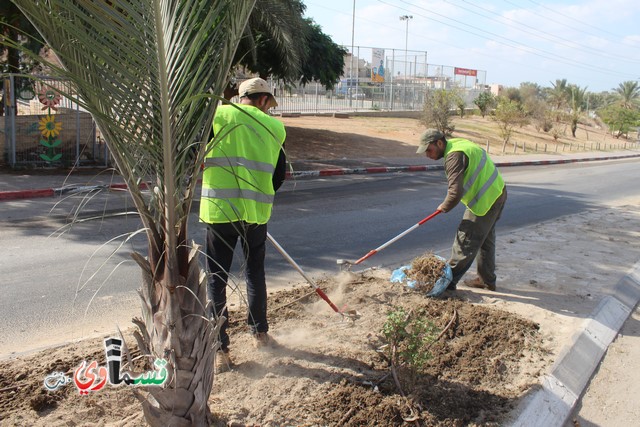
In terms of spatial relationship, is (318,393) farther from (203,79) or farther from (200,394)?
(203,79)

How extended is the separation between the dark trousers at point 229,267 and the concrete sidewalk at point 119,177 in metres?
0.72

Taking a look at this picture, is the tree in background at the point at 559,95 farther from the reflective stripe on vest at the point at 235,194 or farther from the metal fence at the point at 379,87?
the reflective stripe on vest at the point at 235,194

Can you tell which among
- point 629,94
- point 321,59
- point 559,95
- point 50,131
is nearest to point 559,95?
point 559,95

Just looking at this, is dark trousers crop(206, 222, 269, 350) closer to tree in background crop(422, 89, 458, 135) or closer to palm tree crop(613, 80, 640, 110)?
tree in background crop(422, 89, 458, 135)

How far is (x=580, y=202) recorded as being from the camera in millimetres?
13305

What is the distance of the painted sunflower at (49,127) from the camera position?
504 inches

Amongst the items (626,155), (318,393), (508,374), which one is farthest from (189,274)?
(626,155)

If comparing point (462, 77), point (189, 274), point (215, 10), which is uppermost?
point (462, 77)

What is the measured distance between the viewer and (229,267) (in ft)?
12.5

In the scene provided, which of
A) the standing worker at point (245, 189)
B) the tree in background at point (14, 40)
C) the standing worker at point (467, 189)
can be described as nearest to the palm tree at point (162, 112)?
the standing worker at point (245, 189)

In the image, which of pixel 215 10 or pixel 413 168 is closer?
pixel 215 10

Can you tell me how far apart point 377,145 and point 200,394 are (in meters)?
22.5

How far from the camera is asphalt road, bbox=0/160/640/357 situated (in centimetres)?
486

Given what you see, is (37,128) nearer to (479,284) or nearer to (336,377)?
(479,284)
